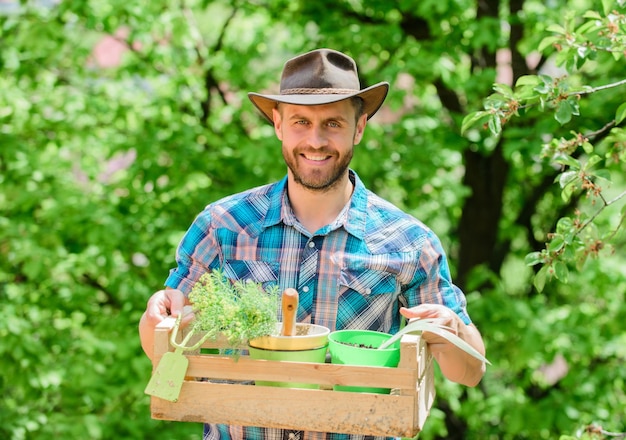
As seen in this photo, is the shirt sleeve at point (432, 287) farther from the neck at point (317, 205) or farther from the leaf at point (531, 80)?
the leaf at point (531, 80)

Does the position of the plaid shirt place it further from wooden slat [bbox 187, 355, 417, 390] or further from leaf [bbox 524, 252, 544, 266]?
wooden slat [bbox 187, 355, 417, 390]

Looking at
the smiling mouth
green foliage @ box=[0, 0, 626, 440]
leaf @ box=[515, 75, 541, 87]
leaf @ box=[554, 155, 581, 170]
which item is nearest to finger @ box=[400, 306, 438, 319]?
the smiling mouth

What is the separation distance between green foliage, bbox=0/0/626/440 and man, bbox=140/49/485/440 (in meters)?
1.89

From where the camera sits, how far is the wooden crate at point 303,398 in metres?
1.68

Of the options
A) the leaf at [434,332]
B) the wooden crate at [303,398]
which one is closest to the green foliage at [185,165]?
the leaf at [434,332]

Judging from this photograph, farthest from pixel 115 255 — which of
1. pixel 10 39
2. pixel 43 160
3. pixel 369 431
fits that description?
pixel 369 431

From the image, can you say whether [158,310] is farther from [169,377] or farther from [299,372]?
[299,372]

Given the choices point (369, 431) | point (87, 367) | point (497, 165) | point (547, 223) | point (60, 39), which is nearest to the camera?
point (369, 431)

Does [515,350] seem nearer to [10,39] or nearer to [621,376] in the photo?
[621,376]

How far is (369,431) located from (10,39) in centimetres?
358

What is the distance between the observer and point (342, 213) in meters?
2.19

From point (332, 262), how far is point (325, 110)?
1.24ft

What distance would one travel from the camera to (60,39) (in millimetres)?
4461

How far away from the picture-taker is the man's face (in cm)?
210
